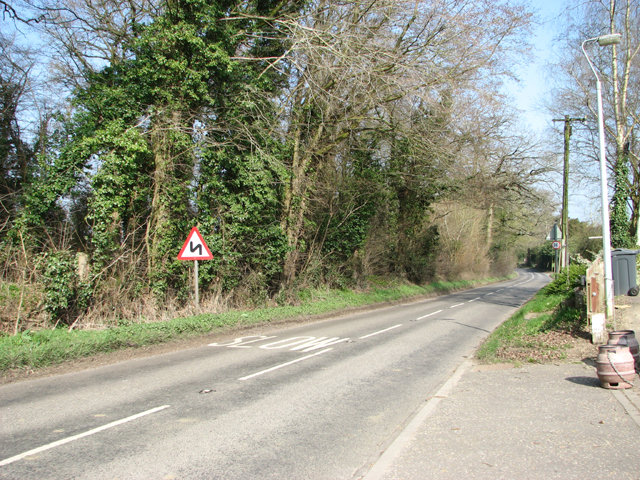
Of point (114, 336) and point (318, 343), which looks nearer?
point (114, 336)

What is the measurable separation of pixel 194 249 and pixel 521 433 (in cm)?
993

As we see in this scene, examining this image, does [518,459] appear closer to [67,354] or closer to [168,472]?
[168,472]

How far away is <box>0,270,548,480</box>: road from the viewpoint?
14.4ft

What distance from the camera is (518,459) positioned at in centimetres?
429

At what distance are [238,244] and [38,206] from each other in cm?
611

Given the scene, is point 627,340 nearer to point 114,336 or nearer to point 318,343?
point 318,343

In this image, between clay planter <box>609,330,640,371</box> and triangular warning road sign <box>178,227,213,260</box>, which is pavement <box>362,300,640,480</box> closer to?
clay planter <box>609,330,640,371</box>

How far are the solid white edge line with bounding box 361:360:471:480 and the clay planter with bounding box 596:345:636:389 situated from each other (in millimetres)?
2109

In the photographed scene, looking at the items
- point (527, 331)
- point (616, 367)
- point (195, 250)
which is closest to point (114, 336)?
point (195, 250)

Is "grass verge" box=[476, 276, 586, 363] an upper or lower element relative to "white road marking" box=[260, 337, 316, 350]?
upper

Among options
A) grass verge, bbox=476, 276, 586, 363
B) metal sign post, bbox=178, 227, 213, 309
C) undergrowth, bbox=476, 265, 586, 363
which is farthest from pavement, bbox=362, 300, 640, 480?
metal sign post, bbox=178, 227, 213, 309

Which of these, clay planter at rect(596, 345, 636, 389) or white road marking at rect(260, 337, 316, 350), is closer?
clay planter at rect(596, 345, 636, 389)

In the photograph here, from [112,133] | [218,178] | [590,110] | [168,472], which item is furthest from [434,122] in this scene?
[168,472]

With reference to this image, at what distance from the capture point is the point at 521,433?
498 cm
